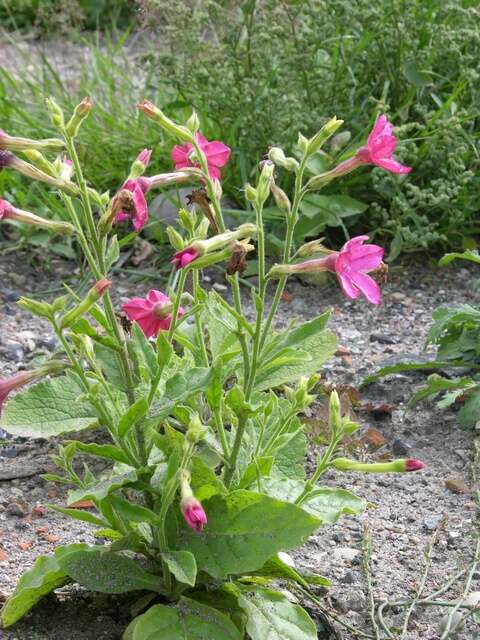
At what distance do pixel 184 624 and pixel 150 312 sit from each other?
0.54m

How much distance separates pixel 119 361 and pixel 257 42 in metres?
2.19

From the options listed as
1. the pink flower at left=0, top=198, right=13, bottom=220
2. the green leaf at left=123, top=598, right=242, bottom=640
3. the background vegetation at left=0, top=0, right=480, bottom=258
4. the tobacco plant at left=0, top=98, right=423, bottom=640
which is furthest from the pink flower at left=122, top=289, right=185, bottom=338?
the background vegetation at left=0, top=0, right=480, bottom=258

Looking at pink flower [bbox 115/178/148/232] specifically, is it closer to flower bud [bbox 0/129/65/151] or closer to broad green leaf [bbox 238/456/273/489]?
flower bud [bbox 0/129/65/151]

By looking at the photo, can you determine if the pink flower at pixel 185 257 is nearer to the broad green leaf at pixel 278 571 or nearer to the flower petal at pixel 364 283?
the flower petal at pixel 364 283

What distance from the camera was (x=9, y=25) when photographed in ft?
22.4

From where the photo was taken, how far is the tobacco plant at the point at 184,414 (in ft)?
5.81

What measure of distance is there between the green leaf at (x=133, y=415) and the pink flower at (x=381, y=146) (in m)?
0.59

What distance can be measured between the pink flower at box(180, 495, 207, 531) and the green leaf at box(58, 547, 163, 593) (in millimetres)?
415

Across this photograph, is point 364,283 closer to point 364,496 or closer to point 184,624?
point 184,624

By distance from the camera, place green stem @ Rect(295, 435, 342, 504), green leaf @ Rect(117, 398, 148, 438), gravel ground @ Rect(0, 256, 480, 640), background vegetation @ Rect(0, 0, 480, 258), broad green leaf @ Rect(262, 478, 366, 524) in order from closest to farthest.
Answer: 1. green leaf @ Rect(117, 398, 148, 438)
2. green stem @ Rect(295, 435, 342, 504)
3. broad green leaf @ Rect(262, 478, 366, 524)
4. gravel ground @ Rect(0, 256, 480, 640)
5. background vegetation @ Rect(0, 0, 480, 258)

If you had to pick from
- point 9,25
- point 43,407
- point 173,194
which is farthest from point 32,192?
point 9,25

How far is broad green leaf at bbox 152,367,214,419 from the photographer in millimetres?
1796

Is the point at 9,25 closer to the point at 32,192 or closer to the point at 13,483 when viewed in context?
the point at 32,192

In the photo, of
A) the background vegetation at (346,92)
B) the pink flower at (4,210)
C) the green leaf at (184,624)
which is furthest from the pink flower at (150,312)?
the background vegetation at (346,92)
